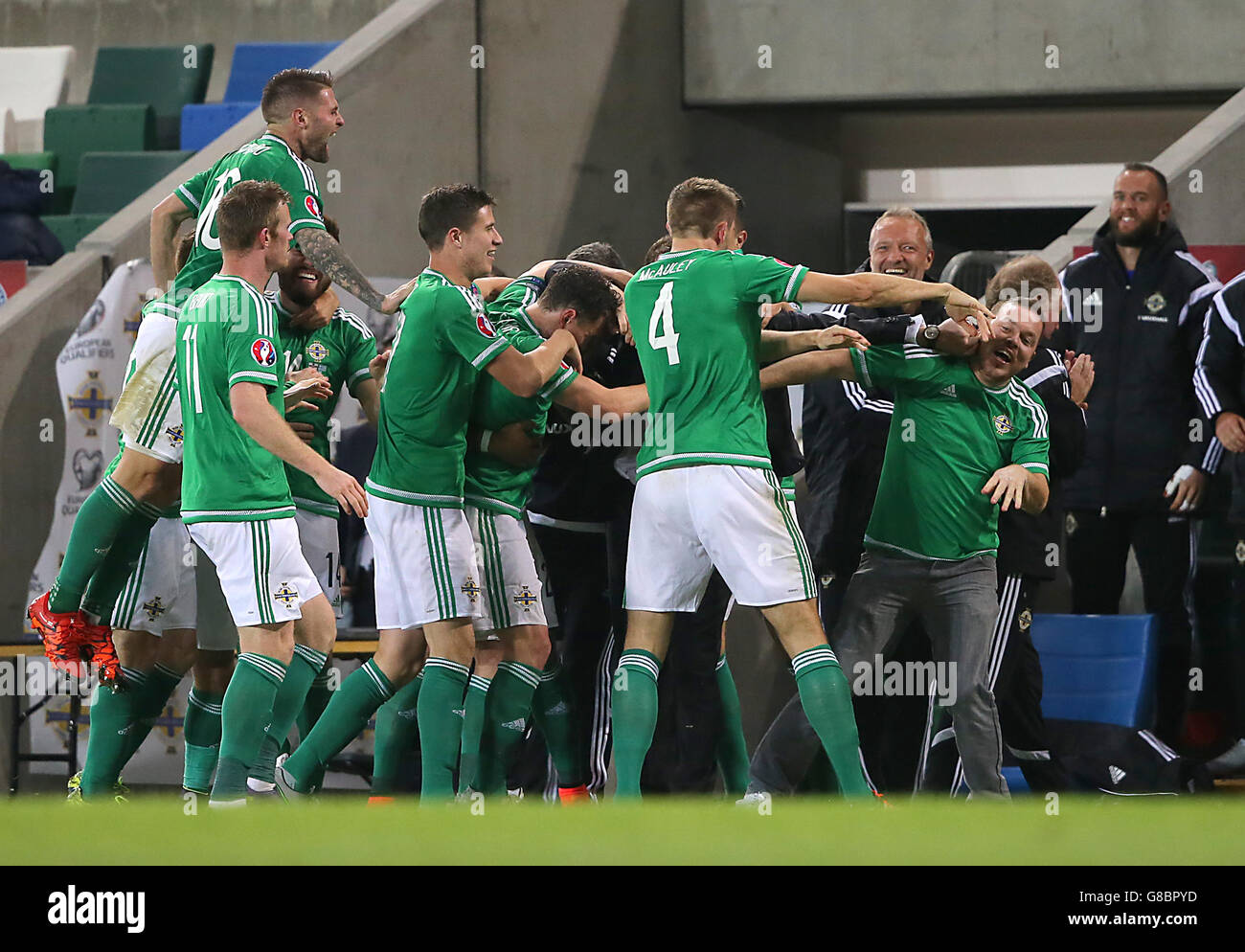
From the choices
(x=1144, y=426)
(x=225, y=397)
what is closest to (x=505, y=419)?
(x=225, y=397)

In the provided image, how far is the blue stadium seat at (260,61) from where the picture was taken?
13430 mm

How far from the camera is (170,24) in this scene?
588 inches

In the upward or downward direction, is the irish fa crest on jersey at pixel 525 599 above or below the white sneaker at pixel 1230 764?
above

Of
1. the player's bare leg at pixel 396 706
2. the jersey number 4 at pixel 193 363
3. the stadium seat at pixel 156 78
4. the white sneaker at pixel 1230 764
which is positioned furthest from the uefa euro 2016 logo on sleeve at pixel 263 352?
the stadium seat at pixel 156 78

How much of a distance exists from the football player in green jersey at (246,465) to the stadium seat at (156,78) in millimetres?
8233

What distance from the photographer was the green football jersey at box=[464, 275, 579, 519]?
20.2 ft

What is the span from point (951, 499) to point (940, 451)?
0.17m

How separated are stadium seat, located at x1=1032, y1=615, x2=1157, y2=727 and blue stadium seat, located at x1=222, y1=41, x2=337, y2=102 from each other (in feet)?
26.7

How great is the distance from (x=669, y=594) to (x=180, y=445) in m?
1.90

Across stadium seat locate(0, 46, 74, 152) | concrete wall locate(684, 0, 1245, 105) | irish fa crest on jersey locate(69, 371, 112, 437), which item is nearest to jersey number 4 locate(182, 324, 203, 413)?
irish fa crest on jersey locate(69, 371, 112, 437)

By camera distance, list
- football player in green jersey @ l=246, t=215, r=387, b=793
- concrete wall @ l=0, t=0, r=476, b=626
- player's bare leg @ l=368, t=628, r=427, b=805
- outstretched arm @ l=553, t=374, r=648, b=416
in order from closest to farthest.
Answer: outstretched arm @ l=553, t=374, r=648, b=416 < player's bare leg @ l=368, t=628, r=427, b=805 < football player in green jersey @ l=246, t=215, r=387, b=793 < concrete wall @ l=0, t=0, r=476, b=626

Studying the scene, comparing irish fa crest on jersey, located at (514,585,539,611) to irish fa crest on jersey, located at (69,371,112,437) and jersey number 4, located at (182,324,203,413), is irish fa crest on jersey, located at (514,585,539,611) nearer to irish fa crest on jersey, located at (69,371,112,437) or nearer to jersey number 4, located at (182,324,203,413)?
jersey number 4, located at (182,324,203,413)

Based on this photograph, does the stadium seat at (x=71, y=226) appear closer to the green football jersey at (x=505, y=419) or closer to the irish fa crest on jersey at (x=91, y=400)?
the irish fa crest on jersey at (x=91, y=400)
